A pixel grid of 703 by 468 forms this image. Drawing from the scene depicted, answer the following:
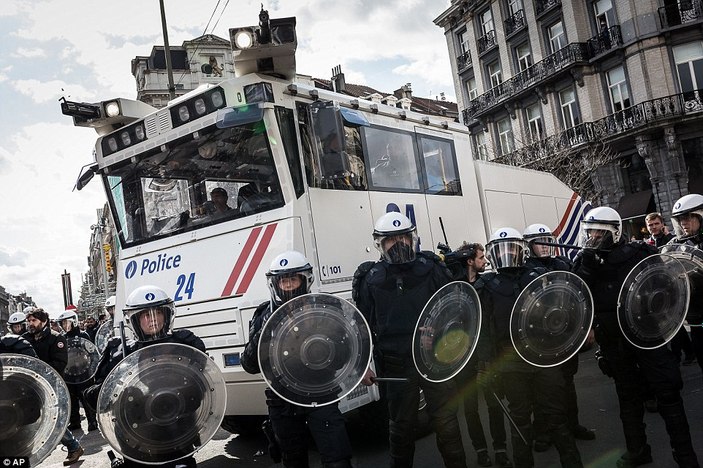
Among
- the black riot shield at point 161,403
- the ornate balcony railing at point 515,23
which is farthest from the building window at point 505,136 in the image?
the black riot shield at point 161,403

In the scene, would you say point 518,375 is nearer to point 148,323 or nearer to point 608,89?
point 148,323

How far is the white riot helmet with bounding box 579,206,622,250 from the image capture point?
469 cm

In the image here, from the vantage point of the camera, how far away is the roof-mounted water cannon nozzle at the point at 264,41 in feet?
16.6

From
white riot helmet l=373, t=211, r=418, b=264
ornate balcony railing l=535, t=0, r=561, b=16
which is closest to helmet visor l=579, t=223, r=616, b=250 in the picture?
white riot helmet l=373, t=211, r=418, b=264

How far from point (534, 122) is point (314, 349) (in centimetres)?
2975

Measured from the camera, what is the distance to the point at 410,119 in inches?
275

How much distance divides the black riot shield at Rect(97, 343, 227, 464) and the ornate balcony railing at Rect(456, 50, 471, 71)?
3441 centimetres

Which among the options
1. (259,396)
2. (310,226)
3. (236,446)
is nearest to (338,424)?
(259,396)

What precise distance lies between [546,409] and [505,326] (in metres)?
0.72

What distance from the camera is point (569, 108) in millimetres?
28953

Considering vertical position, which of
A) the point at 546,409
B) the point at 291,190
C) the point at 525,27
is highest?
the point at 525,27

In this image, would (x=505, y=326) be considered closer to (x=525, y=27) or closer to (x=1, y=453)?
(x=1, y=453)

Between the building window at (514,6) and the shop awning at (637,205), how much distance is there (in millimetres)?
11951

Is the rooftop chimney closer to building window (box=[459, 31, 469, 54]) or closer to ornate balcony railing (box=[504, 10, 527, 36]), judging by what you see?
building window (box=[459, 31, 469, 54])
